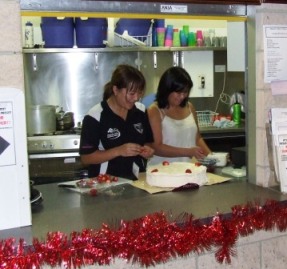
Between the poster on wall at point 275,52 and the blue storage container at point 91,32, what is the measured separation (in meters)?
2.49

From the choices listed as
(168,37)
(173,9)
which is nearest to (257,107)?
(173,9)

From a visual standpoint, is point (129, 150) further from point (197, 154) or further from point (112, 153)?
point (197, 154)

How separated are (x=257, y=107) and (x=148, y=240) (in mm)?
717

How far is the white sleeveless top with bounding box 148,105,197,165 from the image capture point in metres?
2.84

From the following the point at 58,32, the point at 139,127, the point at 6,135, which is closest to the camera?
the point at 6,135

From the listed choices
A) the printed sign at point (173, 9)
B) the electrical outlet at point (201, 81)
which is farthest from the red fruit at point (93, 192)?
the electrical outlet at point (201, 81)

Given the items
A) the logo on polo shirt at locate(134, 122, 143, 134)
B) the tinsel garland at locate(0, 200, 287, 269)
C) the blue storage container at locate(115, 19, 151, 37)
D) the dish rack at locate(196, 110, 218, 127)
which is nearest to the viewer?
the tinsel garland at locate(0, 200, 287, 269)

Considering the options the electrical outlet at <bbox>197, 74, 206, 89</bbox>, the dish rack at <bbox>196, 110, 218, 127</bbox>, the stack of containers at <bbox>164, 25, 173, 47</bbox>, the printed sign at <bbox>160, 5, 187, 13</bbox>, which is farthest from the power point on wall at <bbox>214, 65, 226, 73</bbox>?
the printed sign at <bbox>160, 5, 187, 13</bbox>

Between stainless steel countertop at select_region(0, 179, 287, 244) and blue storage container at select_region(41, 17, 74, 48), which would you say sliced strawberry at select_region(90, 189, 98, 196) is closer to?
stainless steel countertop at select_region(0, 179, 287, 244)

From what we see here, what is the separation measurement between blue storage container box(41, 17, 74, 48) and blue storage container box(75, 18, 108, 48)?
0.23 ft

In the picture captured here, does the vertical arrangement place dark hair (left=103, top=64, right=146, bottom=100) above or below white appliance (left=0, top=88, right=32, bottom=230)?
above

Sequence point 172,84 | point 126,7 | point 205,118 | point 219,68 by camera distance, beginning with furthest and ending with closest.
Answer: point 219,68, point 205,118, point 172,84, point 126,7

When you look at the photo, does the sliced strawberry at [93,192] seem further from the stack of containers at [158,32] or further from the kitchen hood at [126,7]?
the stack of containers at [158,32]

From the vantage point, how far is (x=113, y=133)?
2.36 metres
